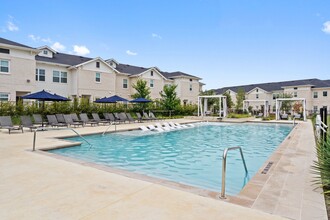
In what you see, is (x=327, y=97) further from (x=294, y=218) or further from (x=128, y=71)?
(x=294, y=218)

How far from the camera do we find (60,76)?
25.8m

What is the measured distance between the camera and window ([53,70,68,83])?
83.1 feet

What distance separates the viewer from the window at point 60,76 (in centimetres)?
2533

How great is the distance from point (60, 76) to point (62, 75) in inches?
12.2

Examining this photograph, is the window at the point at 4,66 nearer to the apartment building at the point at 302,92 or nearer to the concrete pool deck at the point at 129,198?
the concrete pool deck at the point at 129,198

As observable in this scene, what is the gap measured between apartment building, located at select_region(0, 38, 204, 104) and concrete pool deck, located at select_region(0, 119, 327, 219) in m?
19.3

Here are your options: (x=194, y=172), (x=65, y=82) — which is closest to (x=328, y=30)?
(x=194, y=172)

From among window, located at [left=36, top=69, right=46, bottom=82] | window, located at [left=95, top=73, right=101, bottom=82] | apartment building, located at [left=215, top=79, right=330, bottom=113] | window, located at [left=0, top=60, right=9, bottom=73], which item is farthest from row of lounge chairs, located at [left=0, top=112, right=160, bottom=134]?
apartment building, located at [left=215, top=79, right=330, bottom=113]

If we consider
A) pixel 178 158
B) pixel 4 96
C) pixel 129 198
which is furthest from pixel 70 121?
pixel 129 198

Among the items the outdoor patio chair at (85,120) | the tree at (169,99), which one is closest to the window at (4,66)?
the outdoor patio chair at (85,120)

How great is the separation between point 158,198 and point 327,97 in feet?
166

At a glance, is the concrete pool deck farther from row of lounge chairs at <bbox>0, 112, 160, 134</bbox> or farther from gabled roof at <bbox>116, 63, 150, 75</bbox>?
gabled roof at <bbox>116, 63, 150, 75</bbox>

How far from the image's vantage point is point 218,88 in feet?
214

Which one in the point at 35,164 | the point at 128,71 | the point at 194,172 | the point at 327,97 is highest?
the point at 128,71
